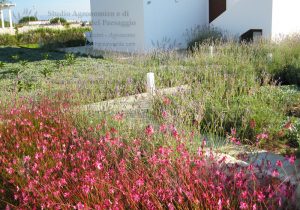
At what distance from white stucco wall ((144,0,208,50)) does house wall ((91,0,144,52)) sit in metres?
0.31

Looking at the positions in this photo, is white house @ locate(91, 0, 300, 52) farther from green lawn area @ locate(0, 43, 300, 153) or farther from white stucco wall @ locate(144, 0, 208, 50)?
green lawn area @ locate(0, 43, 300, 153)

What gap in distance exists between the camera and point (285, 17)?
42.3 ft

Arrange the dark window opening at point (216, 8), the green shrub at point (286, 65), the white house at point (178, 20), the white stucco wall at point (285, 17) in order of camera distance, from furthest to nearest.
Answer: the dark window opening at point (216, 8), the white house at point (178, 20), the white stucco wall at point (285, 17), the green shrub at point (286, 65)

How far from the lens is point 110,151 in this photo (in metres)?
3.27

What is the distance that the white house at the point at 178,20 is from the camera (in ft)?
42.0

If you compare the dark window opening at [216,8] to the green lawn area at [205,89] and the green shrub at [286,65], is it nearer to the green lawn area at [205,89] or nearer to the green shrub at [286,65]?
the green lawn area at [205,89]

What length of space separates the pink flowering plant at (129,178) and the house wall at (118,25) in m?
10.2

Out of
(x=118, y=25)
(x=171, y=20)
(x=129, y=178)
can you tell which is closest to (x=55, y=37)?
(x=118, y=25)

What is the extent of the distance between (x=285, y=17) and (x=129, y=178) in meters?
11.8

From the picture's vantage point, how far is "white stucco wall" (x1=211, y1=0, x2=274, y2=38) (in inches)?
496

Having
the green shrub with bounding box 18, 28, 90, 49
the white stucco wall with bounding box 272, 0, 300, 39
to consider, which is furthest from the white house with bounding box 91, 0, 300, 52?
the green shrub with bounding box 18, 28, 90, 49

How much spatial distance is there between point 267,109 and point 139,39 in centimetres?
993

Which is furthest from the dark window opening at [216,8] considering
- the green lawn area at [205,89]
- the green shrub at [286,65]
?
the green shrub at [286,65]

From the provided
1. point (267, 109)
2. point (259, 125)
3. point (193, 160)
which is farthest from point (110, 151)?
point (267, 109)
